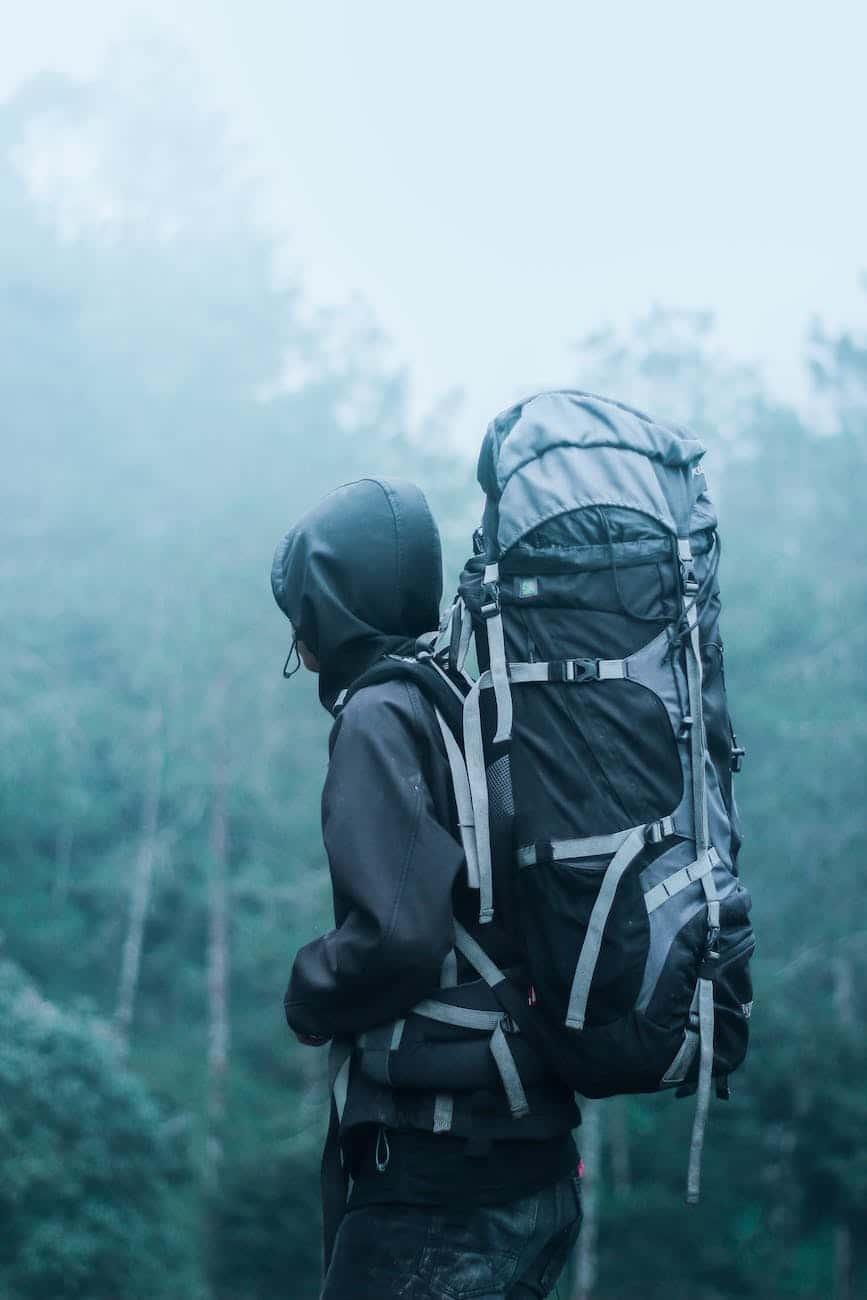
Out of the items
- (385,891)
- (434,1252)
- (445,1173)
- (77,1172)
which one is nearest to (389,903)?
(385,891)

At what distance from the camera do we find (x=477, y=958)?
2123 millimetres

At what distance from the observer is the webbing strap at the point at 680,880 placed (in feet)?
6.62

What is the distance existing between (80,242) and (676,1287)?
17191 millimetres

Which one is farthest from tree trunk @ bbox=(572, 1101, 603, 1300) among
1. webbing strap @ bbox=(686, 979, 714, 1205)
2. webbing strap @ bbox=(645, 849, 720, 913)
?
webbing strap @ bbox=(645, 849, 720, 913)

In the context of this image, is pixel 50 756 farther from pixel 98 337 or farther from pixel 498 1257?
pixel 498 1257

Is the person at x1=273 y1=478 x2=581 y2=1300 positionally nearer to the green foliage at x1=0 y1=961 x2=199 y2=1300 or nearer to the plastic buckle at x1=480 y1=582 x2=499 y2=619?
the plastic buckle at x1=480 y1=582 x2=499 y2=619

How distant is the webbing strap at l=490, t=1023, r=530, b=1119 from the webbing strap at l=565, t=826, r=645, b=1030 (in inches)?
5.2

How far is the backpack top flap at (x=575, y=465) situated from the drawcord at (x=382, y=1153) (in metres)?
0.93

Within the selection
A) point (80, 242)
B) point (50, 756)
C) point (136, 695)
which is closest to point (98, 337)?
point (80, 242)

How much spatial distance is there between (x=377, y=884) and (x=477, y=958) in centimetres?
24

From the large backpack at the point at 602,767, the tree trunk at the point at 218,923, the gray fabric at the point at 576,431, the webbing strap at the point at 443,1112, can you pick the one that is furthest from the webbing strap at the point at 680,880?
the tree trunk at the point at 218,923

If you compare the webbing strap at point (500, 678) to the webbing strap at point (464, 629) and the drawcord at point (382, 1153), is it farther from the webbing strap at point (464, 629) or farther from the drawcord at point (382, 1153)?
the drawcord at point (382, 1153)

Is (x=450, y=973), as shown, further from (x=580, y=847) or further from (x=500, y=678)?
(x=500, y=678)

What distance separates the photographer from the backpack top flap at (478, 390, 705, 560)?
209cm
